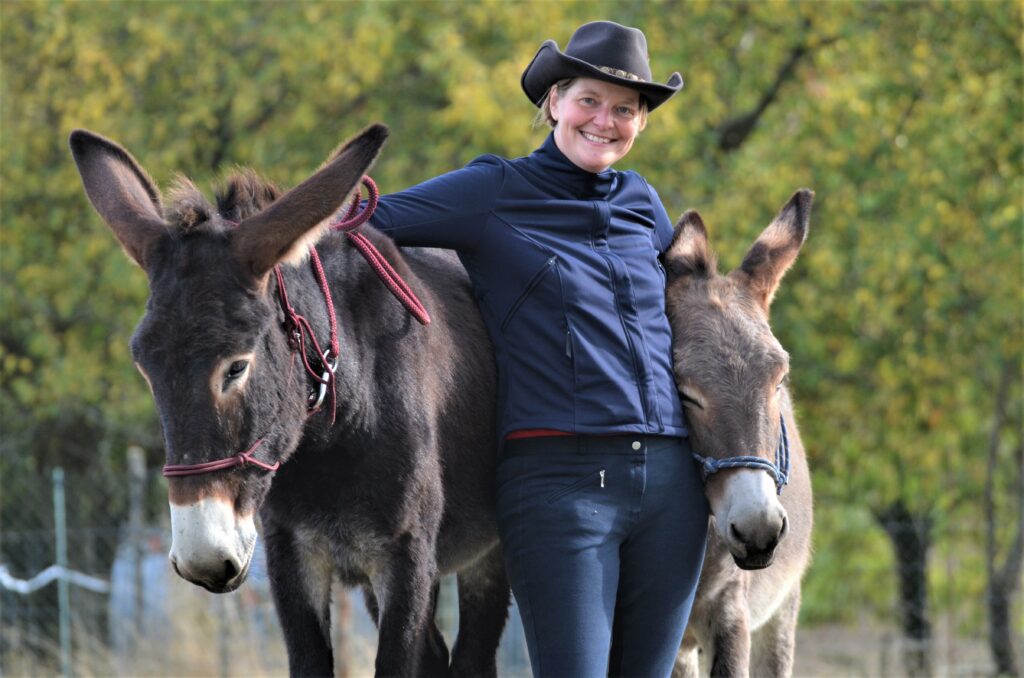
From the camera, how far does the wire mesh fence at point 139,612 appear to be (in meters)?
9.54

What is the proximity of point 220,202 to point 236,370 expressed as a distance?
54cm

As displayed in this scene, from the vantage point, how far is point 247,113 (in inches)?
443

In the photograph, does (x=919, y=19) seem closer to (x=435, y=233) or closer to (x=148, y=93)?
(x=148, y=93)

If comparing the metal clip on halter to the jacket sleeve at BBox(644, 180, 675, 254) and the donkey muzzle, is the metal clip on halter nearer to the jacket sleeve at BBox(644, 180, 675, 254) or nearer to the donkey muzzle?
the donkey muzzle

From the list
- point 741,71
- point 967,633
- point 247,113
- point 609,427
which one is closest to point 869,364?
point 741,71

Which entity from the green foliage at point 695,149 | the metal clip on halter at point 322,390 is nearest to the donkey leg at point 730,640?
the metal clip on halter at point 322,390

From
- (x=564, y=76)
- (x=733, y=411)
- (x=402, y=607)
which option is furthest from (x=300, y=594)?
(x=564, y=76)

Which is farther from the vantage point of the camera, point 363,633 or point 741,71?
point 741,71

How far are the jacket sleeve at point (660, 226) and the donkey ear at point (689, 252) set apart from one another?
0.02m

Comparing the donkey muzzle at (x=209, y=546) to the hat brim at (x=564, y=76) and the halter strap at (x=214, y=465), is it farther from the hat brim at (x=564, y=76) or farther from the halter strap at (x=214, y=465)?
the hat brim at (x=564, y=76)

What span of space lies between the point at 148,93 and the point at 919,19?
691 cm

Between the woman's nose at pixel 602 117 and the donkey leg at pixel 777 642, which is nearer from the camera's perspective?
the woman's nose at pixel 602 117

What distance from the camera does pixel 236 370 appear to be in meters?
2.67

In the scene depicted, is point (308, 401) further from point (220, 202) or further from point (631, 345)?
point (631, 345)
